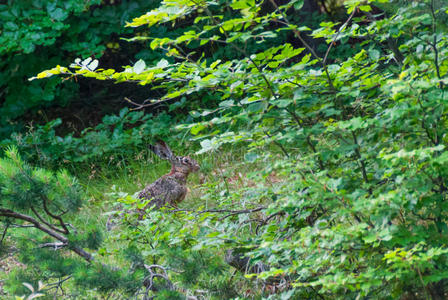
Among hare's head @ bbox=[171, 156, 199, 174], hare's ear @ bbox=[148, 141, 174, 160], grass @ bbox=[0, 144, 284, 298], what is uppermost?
hare's ear @ bbox=[148, 141, 174, 160]

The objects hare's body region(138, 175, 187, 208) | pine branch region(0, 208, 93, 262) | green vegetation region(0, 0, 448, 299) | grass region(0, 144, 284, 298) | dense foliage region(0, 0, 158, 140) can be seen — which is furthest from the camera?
dense foliage region(0, 0, 158, 140)

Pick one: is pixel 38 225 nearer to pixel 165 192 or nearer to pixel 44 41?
pixel 165 192

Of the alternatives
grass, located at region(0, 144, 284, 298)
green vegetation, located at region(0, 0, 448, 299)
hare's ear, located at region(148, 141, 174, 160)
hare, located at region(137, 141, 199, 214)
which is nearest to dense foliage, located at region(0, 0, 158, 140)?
grass, located at region(0, 144, 284, 298)

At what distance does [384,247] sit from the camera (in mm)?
3025

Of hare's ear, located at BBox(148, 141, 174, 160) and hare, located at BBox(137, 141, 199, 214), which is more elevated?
hare's ear, located at BBox(148, 141, 174, 160)

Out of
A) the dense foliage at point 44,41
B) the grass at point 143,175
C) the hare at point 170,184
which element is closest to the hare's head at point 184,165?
the hare at point 170,184

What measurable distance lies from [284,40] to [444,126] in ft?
17.0

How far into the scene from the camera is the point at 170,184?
5.34 meters

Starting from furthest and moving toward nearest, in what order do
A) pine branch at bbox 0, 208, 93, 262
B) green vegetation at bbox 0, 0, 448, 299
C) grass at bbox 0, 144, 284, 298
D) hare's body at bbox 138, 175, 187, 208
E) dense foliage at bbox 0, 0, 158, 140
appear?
1. dense foliage at bbox 0, 0, 158, 140
2. grass at bbox 0, 144, 284, 298
3. hare's body at bbox 138, 175, 187, 208
4. pine branch at bbox 0, 208, 93, 262
5. green vegetation at bbox 0, 0, 448, 299

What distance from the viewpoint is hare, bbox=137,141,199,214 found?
5.25m

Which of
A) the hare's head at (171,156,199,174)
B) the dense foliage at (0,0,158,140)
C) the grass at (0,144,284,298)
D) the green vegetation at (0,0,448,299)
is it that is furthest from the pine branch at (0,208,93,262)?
the dense foliage at (0,0,158,140)

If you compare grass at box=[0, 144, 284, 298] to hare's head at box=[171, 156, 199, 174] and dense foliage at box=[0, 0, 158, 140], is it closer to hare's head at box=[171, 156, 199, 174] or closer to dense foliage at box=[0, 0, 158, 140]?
hare's head at box=[171, 156, 199, 174]

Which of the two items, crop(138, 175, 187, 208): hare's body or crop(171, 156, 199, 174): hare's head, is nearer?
crop(138, 175, 187, 208): hare's body

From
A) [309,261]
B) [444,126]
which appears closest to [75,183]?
[309,261]
